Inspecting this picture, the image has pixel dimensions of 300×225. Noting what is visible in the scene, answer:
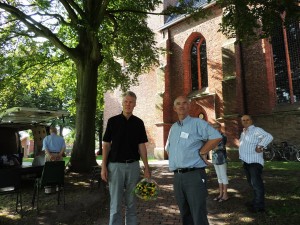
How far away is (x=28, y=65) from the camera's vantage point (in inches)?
575

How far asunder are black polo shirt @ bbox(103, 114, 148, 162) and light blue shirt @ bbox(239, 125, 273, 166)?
2.45 meters

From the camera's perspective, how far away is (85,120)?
10.9 meters

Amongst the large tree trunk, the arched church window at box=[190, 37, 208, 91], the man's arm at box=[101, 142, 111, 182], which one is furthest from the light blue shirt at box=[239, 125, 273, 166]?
the arched church window at box=[190, 37, 208, 91]

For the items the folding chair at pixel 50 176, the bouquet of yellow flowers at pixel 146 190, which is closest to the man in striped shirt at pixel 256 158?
the bouquet of yellow flowers at pixel 146 190

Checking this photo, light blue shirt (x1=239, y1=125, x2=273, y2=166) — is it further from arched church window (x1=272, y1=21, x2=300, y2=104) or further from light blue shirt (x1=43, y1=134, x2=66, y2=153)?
arched church window (x1=272, y1=21, x2=300, y2=104)

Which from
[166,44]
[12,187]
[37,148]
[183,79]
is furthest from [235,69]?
[12,187]

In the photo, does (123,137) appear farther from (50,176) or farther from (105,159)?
(50,176)

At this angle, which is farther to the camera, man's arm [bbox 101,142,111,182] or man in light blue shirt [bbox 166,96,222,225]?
man's arm [bbox 101,142,111,182]

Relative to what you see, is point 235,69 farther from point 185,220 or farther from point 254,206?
point 185,220

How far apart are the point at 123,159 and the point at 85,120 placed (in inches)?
292

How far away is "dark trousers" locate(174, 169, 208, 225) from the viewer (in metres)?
3.33

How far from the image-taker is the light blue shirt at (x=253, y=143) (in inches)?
206

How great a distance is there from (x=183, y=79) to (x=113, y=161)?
1633 centimetres

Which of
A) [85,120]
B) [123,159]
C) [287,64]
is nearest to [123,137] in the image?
[123,159]
